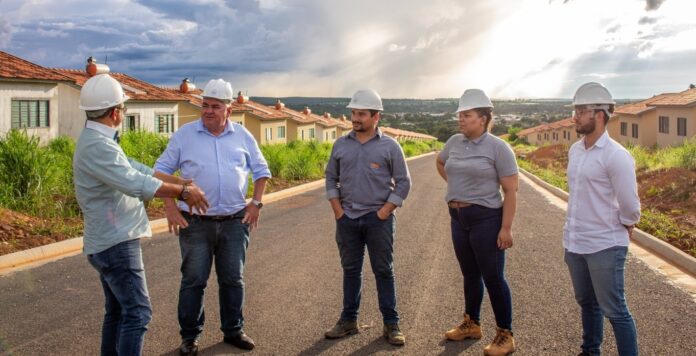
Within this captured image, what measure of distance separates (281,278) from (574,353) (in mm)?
3406

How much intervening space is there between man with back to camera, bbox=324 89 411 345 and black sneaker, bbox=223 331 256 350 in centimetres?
64

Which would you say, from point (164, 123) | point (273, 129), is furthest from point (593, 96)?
point (273, 129)

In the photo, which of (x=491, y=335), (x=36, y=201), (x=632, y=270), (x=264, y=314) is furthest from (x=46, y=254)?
(x=632, y=270)

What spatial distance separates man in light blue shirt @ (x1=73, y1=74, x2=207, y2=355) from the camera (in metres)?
3.52

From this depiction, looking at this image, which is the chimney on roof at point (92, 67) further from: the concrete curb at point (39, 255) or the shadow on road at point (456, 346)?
the shadow on road at point (456, 346)

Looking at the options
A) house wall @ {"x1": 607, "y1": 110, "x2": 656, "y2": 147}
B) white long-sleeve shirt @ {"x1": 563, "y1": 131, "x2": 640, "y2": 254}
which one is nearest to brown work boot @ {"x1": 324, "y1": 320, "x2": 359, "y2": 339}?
white long-sleeve shirt @ {"x1": 563, "y1": 131, "x2": 640, "y2": 254}

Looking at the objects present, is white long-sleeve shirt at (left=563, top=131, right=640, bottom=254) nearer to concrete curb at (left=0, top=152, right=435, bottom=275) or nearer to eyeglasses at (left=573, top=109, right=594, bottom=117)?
eyeglasses at (left=573, top=109, right=594, bottom=117)

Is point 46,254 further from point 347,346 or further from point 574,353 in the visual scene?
point 574,353

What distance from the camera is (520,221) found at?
12.0m

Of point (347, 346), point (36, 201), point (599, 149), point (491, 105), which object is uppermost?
point (491, 105)

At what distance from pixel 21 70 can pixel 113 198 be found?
26588mm

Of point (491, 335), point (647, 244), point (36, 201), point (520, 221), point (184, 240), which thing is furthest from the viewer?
point (520, 221)

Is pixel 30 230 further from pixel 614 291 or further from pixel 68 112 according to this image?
pixel 68 112

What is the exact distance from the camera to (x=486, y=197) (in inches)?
182
